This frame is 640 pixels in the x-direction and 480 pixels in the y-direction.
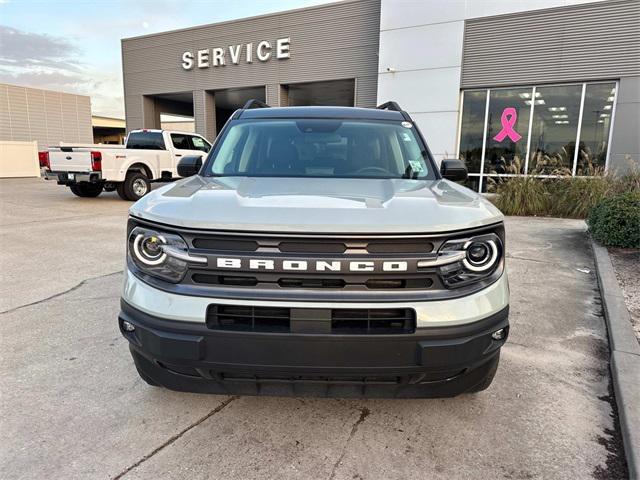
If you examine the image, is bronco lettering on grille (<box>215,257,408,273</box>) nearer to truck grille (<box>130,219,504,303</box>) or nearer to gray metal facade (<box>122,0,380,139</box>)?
truck grille (<box>130,219,504,303</box>)

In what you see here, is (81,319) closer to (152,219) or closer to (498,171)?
(152,219)

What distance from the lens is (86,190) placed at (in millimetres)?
13352

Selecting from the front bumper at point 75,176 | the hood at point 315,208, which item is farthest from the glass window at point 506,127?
the hood at point 315,208

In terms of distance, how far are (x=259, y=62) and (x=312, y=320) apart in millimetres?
18562

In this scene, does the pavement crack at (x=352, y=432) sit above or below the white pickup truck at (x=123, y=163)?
below

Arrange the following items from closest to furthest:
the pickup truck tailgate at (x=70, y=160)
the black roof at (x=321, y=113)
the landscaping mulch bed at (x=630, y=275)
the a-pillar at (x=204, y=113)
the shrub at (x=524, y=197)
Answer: the black roof at (x=321, y=113) → the landscaping mulch bed at (x=630, y=275) → the shrub at (x=524, y=197) → the pickup truck tailgate at (x=70, y=160) → the a-pillar at (x=204, y=113)

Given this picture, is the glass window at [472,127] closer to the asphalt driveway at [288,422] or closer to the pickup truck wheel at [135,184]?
the pickup truck wheel at [135,184]

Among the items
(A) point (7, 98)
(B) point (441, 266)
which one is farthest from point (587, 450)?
(A) point (7, 98)

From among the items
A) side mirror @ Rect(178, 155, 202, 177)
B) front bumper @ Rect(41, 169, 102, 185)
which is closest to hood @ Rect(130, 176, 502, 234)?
side mirror @ Rect(178, 155, 202, 177)

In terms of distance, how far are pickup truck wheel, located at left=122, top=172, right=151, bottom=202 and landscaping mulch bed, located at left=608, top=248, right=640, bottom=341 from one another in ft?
36.9

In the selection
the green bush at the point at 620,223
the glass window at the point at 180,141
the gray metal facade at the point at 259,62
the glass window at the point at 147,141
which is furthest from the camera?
the gray metal facade at the point at 259,62

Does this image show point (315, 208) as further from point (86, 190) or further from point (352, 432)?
point (86, 190)

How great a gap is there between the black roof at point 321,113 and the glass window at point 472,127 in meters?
11.3

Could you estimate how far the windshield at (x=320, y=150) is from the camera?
3.11 metres
